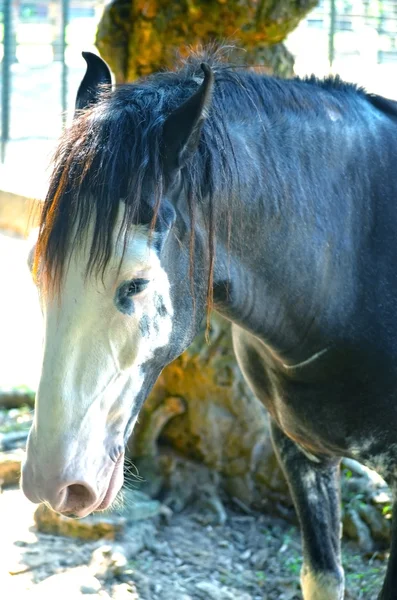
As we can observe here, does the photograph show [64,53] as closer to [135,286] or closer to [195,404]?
[195,404]

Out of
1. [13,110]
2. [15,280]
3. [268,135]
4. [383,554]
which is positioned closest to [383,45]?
[13,110]

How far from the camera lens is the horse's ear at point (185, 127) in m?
2.02

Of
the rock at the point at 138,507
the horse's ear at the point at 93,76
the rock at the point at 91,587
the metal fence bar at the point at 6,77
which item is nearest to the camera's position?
the horse's ear at the point at 93,76

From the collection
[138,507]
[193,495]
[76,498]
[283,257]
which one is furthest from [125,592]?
[283,257]

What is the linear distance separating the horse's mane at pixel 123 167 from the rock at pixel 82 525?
1865 mm

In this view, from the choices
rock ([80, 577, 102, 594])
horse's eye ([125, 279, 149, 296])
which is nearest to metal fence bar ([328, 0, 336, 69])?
rock ([80, 577, 102, 594])

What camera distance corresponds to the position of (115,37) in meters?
4.12

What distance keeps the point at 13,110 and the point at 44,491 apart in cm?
887

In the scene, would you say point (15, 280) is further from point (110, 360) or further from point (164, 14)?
point (110, 360)

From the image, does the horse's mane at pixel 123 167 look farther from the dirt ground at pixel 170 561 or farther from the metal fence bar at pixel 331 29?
the metal fence bar at pixel 331 29

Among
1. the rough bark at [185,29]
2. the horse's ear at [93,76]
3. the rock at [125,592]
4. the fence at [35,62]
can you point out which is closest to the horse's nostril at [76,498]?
the horse's ear at [93,76]

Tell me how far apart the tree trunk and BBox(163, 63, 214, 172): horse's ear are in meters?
1.95

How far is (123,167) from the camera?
2.07m

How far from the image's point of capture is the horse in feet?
6.63
